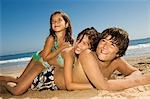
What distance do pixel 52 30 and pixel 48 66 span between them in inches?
18.5

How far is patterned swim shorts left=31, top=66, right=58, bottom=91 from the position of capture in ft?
10.5

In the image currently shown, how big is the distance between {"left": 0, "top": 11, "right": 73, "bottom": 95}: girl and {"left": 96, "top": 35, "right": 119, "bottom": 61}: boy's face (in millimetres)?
565

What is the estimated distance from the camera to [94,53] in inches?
117

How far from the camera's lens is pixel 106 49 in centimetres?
280

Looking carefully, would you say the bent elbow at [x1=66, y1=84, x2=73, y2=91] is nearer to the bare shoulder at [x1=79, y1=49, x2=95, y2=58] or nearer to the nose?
the bare shoulder at [x1=79, y1=49, x2=95, y2=58]

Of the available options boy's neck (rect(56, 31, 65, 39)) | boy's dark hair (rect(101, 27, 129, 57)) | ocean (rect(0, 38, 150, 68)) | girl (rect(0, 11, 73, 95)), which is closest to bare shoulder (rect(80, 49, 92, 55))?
boy's dark hair (rect(101, 27, 129, 57))

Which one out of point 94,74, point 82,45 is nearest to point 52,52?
point 82,45

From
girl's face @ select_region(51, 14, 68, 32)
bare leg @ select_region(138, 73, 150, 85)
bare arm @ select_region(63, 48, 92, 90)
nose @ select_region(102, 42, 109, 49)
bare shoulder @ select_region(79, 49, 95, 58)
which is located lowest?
bare leg @ select_region(138, 73, 150, 85)

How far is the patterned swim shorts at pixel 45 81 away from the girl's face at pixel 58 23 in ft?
1.62

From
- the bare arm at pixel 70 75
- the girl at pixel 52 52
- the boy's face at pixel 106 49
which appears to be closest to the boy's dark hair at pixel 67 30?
the girl at pixel 52 52

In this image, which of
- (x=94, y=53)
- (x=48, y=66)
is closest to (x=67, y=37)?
(x=48, y=66)

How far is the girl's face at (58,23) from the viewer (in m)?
3.39

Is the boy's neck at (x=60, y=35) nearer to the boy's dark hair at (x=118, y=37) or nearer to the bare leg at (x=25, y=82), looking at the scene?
the bare leg at (x=25, y=82)

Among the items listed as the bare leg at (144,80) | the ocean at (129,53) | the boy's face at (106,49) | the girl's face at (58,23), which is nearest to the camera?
the boy's face at (106,49)
